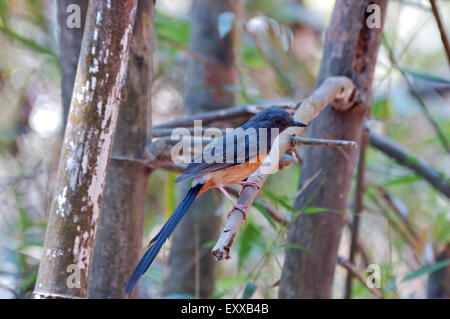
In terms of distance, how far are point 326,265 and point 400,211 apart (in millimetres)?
1348

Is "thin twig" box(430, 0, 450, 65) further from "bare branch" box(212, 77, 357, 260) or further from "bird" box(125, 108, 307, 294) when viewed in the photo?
"bird" box(125, 108, 307, 294)

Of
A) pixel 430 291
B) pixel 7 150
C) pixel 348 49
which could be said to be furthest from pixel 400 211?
pixel 7 150

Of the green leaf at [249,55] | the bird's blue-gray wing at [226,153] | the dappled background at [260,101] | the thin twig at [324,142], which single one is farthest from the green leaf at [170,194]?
the green leaf at [249,55]

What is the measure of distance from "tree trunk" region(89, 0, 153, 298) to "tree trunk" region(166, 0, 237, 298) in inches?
59.3

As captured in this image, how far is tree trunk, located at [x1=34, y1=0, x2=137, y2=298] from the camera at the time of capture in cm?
177

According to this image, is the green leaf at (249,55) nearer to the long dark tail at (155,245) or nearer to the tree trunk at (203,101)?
the tree trunk at (203,101)

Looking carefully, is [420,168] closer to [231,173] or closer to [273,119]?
[273,119]

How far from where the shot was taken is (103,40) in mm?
1878

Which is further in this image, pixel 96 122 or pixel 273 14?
pixel 273 14

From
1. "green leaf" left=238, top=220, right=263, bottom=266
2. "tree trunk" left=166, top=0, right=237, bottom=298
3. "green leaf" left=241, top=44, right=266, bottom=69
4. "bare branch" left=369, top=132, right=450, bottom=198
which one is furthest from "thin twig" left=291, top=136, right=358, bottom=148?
"green leaf" left=241, top=44, right=266, bottom=69

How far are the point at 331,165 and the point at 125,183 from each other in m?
1.24

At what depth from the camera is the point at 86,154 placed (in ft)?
5.99

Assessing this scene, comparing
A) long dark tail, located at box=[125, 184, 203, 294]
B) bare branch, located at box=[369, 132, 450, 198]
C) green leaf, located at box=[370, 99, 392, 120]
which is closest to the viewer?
long dark tail, located at box=[125, 184, 203, 294]
